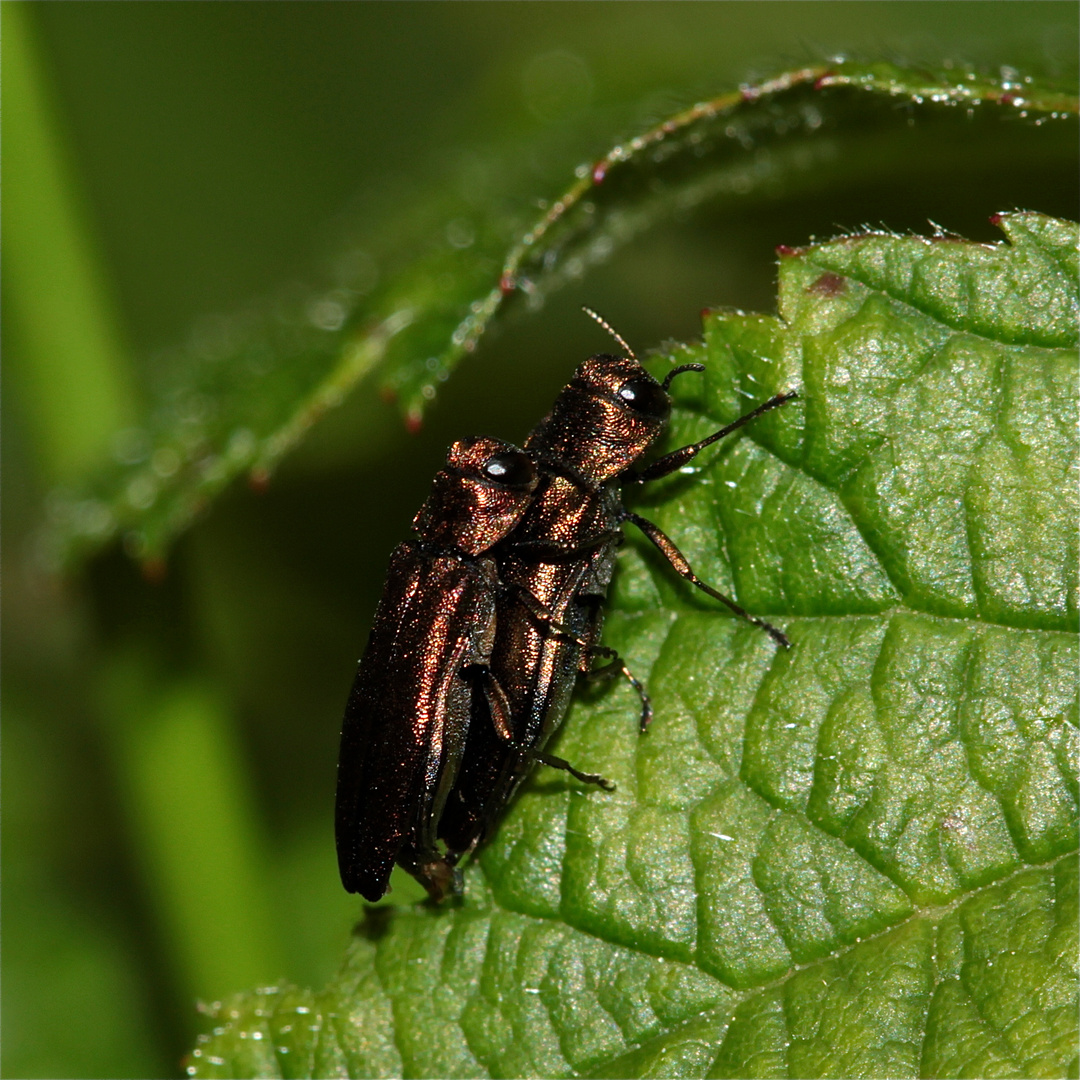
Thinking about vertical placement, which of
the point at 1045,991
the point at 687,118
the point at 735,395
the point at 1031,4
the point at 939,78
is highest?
the point at 1031,4

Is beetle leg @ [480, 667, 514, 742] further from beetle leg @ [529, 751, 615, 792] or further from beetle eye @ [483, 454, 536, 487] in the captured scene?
beetle eye @ [483, 454, 536, 487]

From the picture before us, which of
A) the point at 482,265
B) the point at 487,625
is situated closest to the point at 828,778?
the point at 487,625

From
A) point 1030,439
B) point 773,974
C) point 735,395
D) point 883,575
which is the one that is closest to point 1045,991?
point 773,974

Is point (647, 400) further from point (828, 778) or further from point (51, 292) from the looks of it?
point (51, 292)

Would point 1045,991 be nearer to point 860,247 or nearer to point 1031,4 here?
point 860,247

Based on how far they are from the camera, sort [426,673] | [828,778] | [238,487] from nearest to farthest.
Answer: [828,778], [426,673], [238,487]

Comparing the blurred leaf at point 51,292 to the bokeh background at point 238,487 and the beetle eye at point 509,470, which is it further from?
the beetle eye at point 509,470
